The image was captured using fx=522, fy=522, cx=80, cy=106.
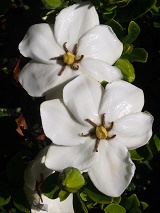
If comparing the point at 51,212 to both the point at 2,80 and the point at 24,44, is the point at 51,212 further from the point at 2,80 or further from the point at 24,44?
the point at 2,80

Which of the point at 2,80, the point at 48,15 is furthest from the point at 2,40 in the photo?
the point at 48,15

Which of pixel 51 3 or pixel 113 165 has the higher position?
pixel 51 3

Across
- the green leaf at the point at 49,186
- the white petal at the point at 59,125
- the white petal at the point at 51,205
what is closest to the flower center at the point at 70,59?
the white petal at the point at 59,125

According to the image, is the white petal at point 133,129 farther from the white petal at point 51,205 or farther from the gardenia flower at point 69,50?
the white petal at point 51,205

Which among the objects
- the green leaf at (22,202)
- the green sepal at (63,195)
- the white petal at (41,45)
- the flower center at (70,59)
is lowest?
the green leaf at (22,202)

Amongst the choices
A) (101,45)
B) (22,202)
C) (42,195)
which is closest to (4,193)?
(22,202)

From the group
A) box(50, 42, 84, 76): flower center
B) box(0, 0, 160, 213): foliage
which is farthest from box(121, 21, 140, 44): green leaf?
box(50, 42, 84, 76): flower center

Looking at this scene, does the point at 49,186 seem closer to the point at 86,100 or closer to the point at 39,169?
the point at 39,169
